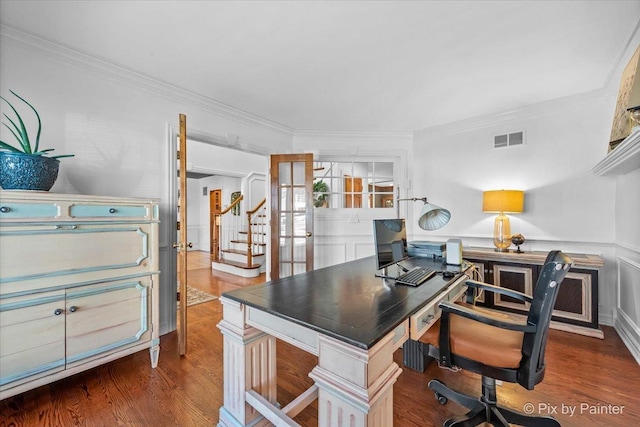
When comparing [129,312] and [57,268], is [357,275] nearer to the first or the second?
[129,312]

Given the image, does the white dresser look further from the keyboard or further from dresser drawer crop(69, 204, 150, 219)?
the keyboard

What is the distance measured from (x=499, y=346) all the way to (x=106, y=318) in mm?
2377

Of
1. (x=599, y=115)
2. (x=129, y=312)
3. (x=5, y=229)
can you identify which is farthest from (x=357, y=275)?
(x=599, y=115)

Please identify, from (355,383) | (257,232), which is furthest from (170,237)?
(257,232)

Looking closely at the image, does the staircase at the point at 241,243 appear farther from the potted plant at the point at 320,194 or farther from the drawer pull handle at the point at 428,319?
the drawer pull handle at the point at 428,319

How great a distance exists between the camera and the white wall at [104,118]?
6.62ft

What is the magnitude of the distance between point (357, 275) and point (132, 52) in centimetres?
245

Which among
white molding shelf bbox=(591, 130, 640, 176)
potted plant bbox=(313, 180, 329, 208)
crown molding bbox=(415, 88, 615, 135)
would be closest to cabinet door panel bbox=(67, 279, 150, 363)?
potted plant bbox=(313, 180, 329, 208)

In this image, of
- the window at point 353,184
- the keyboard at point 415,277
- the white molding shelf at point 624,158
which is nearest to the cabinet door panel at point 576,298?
the white molding shelf at point 624,158

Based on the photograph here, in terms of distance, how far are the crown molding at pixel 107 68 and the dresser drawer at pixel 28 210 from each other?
1.27 metres

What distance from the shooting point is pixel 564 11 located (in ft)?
5.69

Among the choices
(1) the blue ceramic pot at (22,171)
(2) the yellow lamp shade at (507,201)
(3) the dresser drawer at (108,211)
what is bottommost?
(3) the dresser drawer at (108,211)

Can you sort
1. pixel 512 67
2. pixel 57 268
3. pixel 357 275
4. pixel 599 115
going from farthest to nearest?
1. pixel 599 115
2. pixel 512 67
3. pixel 357 275
4. pixel 57 268

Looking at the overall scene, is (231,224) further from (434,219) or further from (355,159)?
(434,219)
